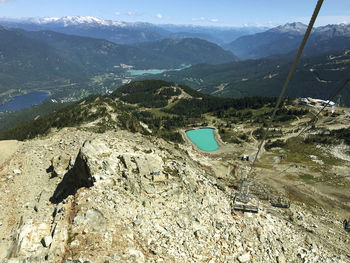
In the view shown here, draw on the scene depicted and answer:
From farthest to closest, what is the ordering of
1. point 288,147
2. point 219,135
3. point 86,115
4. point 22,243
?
point 219,135, point 288,147, point 86,115, point 22,243

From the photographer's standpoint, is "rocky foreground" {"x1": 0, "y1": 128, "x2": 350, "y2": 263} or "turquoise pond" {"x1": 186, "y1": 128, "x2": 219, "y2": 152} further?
"turquoise pond" {"x1": 186, "y1": 128, "x2": 219, "y2": 152}

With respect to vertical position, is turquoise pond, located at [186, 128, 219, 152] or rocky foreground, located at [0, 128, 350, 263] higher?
rocky foreground, located at [0, 128, 350, 263]

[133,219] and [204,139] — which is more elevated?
[133,219]

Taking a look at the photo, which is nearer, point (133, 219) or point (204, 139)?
point (133, 219)

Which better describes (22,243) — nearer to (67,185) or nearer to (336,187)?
(67,185)

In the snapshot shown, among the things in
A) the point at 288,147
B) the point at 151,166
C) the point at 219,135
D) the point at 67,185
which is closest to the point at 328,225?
the point at 151,166
